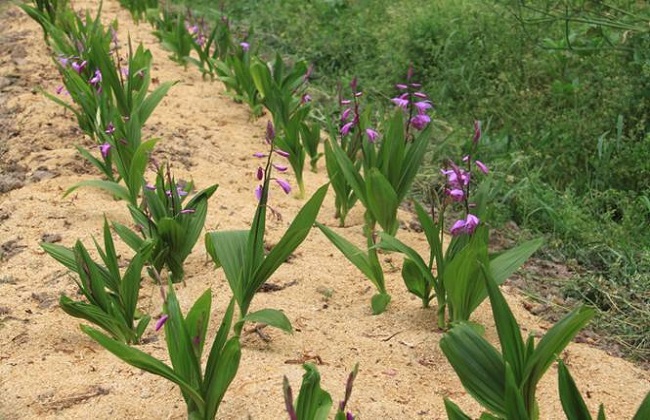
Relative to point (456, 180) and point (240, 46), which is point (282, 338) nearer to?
point (456, 180)

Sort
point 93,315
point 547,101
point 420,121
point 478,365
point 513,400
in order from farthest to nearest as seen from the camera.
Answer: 1. point 547,101
2. point 420,121
3. point 93,315
4. point 478,365
5. point 513,400

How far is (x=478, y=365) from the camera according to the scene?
6.27 feet

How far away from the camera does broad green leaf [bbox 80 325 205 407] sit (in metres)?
1.80

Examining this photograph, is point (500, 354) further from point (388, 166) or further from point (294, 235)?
point (388, 166)

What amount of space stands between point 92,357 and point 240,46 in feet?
8.31

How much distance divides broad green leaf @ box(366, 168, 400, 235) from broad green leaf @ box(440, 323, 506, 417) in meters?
0.93

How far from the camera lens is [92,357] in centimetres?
240

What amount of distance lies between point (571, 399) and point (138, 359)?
0.86 metres

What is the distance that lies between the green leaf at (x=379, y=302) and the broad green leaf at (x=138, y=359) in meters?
0.84

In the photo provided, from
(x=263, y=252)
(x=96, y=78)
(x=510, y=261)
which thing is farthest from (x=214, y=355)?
(x=96, y=78)

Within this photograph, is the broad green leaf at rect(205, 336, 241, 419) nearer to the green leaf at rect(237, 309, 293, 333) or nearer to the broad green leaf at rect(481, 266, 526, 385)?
the green leaf at rect(237, 309, 293, 333)

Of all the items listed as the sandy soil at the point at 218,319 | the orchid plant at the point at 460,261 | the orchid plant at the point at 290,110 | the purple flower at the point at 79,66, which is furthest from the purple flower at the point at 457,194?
the purple flower at the point at 79,66

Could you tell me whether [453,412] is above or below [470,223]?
below

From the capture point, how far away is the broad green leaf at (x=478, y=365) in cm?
190
